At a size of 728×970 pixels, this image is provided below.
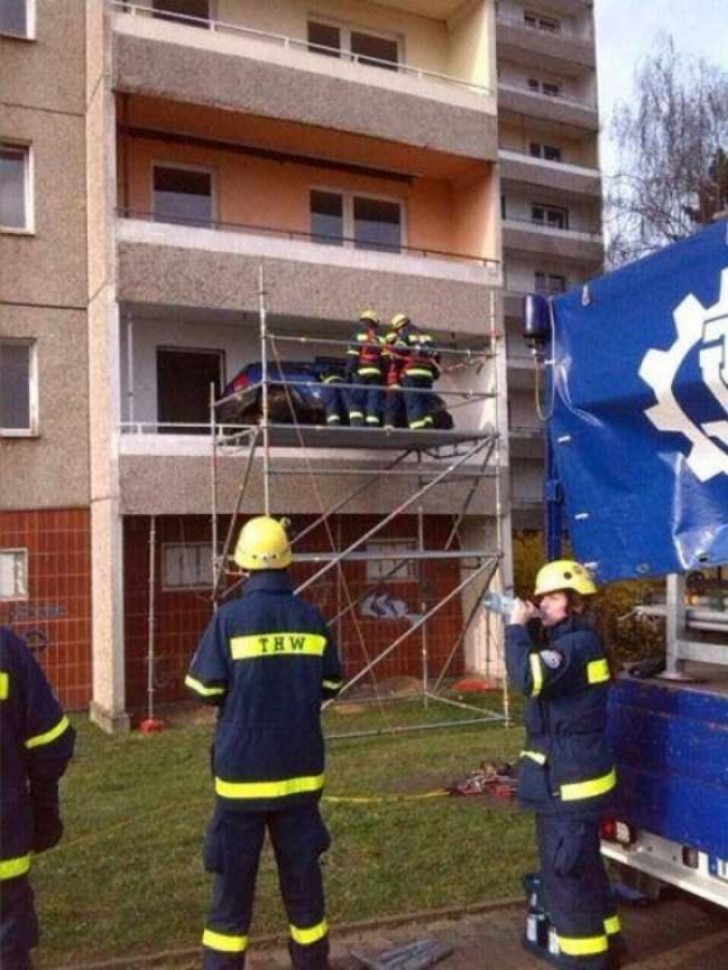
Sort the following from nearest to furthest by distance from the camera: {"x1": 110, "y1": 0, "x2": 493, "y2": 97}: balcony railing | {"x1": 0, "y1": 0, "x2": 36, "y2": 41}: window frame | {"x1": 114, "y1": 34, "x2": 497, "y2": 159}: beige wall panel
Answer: {"x1": 114, "y1": 34, "x2": 497, "y2": 159}: beige wall panel, {"x1": 0, "y1": 0, "x2": 36, "y2": 41}: window frame, {"x1": 110, "y1": 0, "x2": 493, "y2": 97}: balcony railing

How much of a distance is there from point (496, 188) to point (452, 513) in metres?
4.72

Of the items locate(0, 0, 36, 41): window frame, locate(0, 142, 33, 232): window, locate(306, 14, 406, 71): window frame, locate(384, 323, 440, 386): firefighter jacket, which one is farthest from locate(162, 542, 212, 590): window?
locate(306, 14, 406, 71): window frame

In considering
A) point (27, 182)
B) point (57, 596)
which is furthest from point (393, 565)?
point (27, 182)

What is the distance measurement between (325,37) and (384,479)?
6721mm

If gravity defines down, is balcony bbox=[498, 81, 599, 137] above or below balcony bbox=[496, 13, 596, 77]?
below

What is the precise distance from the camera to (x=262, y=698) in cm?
415

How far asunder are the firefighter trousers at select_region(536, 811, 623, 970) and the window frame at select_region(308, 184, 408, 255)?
36.6 ft

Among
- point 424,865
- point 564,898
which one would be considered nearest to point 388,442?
point 424,865

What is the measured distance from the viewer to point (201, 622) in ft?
42.7

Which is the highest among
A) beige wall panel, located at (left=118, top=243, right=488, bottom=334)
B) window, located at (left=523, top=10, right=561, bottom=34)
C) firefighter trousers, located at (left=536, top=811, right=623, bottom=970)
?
window, located at (left=523, top=10, right=561, bottom=34)

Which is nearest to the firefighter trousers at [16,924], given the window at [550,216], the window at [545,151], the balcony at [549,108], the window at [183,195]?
the window at [183,195]

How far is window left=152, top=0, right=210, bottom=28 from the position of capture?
545 inches

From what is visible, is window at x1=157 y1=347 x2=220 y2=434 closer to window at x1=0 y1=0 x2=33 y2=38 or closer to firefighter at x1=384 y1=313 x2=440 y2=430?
firefighter at x1=384 y1=313 x2=440 y2=430

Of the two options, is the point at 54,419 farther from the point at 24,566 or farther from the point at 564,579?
the point at 564,579
